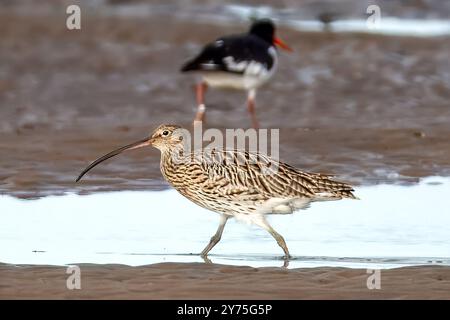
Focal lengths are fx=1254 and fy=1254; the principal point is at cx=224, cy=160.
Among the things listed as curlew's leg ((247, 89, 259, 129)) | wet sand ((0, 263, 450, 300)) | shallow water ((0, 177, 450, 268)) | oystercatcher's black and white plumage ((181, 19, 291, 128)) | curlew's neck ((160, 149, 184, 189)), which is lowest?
wet sand ((0, 263, 450, 300))

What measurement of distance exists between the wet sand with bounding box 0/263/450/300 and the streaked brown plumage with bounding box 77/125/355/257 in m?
0.75

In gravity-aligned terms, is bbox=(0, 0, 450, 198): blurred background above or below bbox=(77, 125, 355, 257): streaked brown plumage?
above

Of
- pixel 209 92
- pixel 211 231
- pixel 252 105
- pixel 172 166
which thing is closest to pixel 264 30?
pixel 209 92

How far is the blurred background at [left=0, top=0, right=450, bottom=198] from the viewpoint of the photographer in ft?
41.8

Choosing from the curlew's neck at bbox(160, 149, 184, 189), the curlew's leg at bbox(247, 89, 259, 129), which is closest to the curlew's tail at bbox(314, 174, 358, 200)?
the curlew's neck at bbox(160, 149, 184, 189)

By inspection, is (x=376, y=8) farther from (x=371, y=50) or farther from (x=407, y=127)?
(x=407, y=127)

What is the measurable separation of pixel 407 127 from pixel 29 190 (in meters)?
4.94

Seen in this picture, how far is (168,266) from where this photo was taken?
26.9 ft

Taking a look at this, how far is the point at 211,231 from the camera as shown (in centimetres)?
984

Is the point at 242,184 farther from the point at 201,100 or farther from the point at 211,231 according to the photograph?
the point at 201,100

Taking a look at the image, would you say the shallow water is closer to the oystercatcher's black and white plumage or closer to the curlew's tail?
the curlew's tail

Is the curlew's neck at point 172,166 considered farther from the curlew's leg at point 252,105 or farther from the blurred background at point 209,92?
the curlew's leg at point 252,105

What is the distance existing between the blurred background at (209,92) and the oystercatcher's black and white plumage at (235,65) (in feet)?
1.25

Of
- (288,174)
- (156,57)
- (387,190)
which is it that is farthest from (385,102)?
(288,174)
